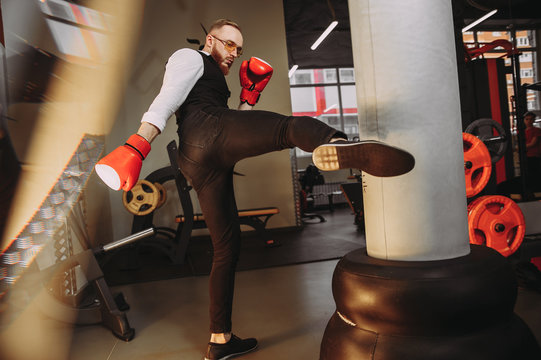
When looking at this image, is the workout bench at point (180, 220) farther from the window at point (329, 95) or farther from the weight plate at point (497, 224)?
the window at point (329, 95)

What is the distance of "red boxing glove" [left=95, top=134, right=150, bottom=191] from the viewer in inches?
45.0

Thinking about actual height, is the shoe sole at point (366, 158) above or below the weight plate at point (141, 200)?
above

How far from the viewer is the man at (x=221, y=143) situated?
103 centimetres

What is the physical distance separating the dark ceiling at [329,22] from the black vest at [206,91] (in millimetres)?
5874

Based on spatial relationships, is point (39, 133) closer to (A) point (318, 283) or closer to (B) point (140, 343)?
(B) point (140, 343)

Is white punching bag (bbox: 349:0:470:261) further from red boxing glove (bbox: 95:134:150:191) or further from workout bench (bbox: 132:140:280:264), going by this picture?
workout bench (bbox: 132:140:280:264)

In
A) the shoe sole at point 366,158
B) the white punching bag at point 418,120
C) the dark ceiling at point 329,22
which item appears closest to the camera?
the shoe sole at point 366,158

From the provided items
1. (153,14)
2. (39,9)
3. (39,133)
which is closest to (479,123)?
(39,133)

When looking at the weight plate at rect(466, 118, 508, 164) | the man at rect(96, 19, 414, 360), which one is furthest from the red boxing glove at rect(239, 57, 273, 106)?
the weight plate at rect(466, 118, 508, 164)

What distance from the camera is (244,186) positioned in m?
5.77

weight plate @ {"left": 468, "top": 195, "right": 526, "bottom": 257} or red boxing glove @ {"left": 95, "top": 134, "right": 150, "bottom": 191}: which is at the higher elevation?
red boxing glove @ {"left": 95, "top": 134, "right": 150, "bottom": 191}

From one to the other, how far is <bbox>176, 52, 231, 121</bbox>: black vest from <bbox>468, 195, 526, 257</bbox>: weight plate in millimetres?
1678

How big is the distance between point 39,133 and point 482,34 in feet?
35.0

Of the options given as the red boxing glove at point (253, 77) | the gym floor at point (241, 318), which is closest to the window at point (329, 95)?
the gym floor at point (241, 318)
